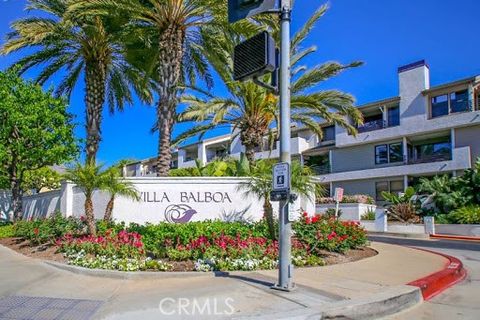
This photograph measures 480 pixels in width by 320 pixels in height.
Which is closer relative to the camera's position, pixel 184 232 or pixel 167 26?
pixel 184 232

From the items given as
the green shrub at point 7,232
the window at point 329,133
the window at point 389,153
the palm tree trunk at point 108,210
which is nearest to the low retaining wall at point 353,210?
the window at point 389,153

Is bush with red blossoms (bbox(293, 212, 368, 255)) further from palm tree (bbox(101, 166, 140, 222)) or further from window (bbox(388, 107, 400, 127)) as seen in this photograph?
window (bbox(388, 107, 400, 127))

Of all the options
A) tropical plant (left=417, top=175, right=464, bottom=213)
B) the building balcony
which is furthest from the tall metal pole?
the building balcony

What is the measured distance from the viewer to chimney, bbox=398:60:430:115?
113 feet

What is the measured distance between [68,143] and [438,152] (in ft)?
88.3

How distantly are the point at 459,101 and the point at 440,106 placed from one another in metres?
1.55

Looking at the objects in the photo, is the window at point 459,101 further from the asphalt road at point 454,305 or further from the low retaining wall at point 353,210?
the asphalt road at point 454,305

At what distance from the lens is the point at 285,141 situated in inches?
296

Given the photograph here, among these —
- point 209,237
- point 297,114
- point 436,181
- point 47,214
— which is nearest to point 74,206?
point 47,214

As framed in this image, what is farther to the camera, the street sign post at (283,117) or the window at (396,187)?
the window at (396,187)

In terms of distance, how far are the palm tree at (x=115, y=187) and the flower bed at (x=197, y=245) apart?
0.55 metres

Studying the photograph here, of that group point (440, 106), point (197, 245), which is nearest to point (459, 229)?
point (440, 106)

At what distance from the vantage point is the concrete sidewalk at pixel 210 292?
6.04 metres

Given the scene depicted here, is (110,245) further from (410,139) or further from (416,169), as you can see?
(410,139)
